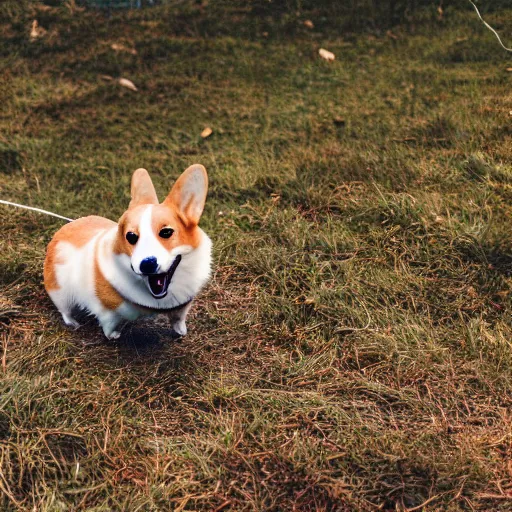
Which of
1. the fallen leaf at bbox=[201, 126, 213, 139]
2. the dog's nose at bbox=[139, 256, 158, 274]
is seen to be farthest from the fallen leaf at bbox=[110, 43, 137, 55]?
the dog's nose at bbox=[139, 256, 158, 274]

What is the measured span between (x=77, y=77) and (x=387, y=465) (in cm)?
404

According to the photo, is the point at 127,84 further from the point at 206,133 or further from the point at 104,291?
the point at 104,291

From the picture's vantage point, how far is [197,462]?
219 centimetres

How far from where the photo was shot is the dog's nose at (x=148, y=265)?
6.75ft

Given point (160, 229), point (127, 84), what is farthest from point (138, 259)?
point (127, 84)

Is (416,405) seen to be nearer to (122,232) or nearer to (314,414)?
(314,414)

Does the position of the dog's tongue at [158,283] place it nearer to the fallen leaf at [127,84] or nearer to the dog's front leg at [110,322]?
the dog's front leg at [110,322]

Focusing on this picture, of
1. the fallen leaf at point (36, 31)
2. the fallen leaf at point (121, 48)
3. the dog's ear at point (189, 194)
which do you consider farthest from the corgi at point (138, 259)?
the fallen leaf at point (36, 31)

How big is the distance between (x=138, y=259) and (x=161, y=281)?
180 millimetres

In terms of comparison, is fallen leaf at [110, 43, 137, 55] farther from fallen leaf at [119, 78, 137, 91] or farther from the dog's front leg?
the dog's front leg

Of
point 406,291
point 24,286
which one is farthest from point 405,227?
point 24,286

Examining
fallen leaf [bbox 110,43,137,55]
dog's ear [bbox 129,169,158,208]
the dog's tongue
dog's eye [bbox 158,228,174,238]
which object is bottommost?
fallen leaf [bbox 110,43,137,55]

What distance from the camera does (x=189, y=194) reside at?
2324 millimetres

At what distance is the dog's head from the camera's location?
82.5 inches
